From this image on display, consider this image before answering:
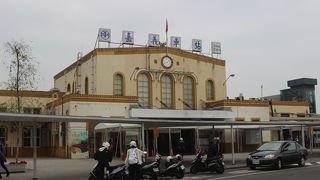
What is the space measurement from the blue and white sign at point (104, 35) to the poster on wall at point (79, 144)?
9.52 m

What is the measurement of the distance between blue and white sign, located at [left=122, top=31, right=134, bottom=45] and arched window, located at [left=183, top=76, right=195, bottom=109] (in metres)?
6.55

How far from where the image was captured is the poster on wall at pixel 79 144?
3681 cm

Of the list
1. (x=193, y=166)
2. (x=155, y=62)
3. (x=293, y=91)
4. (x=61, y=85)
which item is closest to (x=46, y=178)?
(x=193, y=166)

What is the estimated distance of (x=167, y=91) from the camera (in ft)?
147

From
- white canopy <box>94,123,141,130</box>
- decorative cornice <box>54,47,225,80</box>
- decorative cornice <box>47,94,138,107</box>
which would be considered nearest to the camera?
white canopy <box>94,123,141,130</box>

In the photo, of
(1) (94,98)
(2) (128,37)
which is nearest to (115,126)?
(1) (94,98)

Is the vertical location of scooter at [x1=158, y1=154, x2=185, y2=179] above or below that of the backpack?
below

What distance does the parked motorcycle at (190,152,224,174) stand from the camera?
73.2ft

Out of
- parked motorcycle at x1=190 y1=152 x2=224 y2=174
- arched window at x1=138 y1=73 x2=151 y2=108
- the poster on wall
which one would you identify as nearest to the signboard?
arched window at x1=138 y1=73 x2=151 y2=108

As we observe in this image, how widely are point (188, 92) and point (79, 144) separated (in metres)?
13.5

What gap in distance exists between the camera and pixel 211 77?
156 feet

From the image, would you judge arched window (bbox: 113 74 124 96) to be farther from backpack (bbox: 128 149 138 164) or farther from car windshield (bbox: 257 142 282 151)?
backpack (bbox: 128 149 138 164)

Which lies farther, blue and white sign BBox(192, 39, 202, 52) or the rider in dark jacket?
blue and white sign BBox(192, 39, 202, 52)

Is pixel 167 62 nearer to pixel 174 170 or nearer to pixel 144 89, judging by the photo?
pixel 144 89
